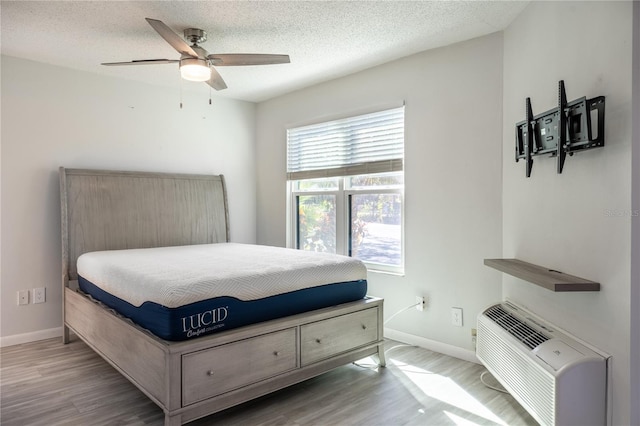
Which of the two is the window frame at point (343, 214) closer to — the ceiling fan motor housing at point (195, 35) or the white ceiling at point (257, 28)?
the white ceiling at point (257, 28)

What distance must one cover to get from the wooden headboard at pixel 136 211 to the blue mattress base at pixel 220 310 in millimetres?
999

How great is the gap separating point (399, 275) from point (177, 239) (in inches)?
86.7

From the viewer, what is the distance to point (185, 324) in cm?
197

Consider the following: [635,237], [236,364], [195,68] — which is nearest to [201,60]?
[195,68]

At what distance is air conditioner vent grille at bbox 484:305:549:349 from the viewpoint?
203 cm

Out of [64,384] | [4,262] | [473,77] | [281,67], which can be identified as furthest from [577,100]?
[4,262]

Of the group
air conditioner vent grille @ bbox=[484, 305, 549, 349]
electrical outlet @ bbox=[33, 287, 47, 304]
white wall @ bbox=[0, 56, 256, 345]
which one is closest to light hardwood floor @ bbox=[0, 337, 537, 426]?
air conditioner vent grille @ bbox=[484, 305, 549, 349]

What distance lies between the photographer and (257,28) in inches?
109

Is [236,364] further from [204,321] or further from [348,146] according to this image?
[348,146]

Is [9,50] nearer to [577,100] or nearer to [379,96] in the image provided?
[379,96]

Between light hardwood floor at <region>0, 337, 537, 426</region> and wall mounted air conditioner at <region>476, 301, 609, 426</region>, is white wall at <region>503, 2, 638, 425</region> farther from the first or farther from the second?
light hardwood floor at <region>0, 337, 537, 426</region>

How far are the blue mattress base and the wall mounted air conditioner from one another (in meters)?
1.00

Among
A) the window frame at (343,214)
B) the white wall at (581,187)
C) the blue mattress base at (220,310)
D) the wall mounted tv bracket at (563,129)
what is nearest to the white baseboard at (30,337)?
the blue mattress base at (220,310)

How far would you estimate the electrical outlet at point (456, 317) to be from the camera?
3.01 meters
